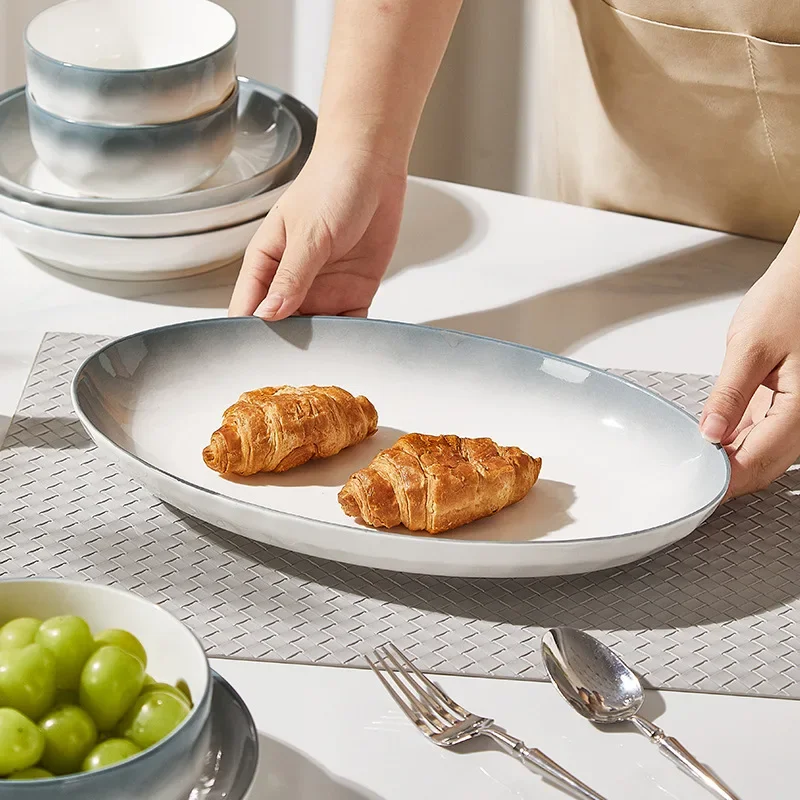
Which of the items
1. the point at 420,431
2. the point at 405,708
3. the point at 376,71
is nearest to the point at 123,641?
the point at 405,708

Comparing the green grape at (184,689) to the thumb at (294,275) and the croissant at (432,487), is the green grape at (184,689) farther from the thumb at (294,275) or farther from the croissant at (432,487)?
the thumb at (294,275)

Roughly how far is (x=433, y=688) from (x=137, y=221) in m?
0.65

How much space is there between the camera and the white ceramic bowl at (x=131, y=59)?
119cm

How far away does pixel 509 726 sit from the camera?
0.73m

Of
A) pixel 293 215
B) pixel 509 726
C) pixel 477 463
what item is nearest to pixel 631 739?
pixel 509 726

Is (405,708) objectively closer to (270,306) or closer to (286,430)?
(286,430)

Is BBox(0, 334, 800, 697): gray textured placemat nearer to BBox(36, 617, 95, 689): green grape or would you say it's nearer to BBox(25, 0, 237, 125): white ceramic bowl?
BBox(36, 617, 95, 689): green grape

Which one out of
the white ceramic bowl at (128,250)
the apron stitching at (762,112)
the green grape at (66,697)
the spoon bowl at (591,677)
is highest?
the apron stitching at (762,112)

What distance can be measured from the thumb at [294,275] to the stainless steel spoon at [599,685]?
456 millimetres

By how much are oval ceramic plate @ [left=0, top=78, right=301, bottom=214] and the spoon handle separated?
0.75 metres

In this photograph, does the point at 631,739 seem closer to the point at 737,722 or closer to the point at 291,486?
the point at 737,722

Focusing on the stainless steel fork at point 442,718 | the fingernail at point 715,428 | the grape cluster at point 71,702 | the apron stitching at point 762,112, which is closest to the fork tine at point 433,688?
the stainless steel fork at point 442,718

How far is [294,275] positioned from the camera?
1136 millimetres

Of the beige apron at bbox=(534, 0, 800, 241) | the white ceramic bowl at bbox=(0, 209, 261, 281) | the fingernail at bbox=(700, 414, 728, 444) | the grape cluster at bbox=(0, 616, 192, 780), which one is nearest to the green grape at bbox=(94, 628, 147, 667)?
the grape cluster at bbox=(0, 616, 192, 780)
